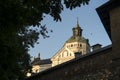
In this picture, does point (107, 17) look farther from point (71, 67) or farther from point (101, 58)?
point (71, 67)

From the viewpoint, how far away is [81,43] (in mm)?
85062

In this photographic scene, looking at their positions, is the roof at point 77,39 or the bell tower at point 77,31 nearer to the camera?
the roof at point 77,39

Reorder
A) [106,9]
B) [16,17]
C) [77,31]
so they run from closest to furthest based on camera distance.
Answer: [16,17], [106,9], [77,31]

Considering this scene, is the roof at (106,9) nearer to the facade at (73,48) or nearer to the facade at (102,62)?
the facade at (102,62)

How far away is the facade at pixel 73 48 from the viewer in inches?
3226

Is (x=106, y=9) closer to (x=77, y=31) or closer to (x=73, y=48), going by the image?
(x=73, y=48)

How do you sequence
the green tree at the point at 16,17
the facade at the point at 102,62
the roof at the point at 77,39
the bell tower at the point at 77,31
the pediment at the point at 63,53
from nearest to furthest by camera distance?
the green tree at the point at 16,17
the facade at the point at 102,62
the pediment at the point at 63,53
the roof at the point at 77,39
the bell tower at the point at 77,31

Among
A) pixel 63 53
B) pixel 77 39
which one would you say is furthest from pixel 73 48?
pixel 63 53

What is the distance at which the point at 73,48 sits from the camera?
84688mm

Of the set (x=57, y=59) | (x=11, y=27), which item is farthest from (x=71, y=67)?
(x=57, y=59)

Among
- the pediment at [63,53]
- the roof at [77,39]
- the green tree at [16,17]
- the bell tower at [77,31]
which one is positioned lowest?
the green tree at [16,17]

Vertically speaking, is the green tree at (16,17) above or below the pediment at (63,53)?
below

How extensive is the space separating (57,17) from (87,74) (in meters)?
9.48

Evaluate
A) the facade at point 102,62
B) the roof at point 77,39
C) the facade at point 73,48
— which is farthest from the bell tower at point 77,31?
the facade at point 102,62
